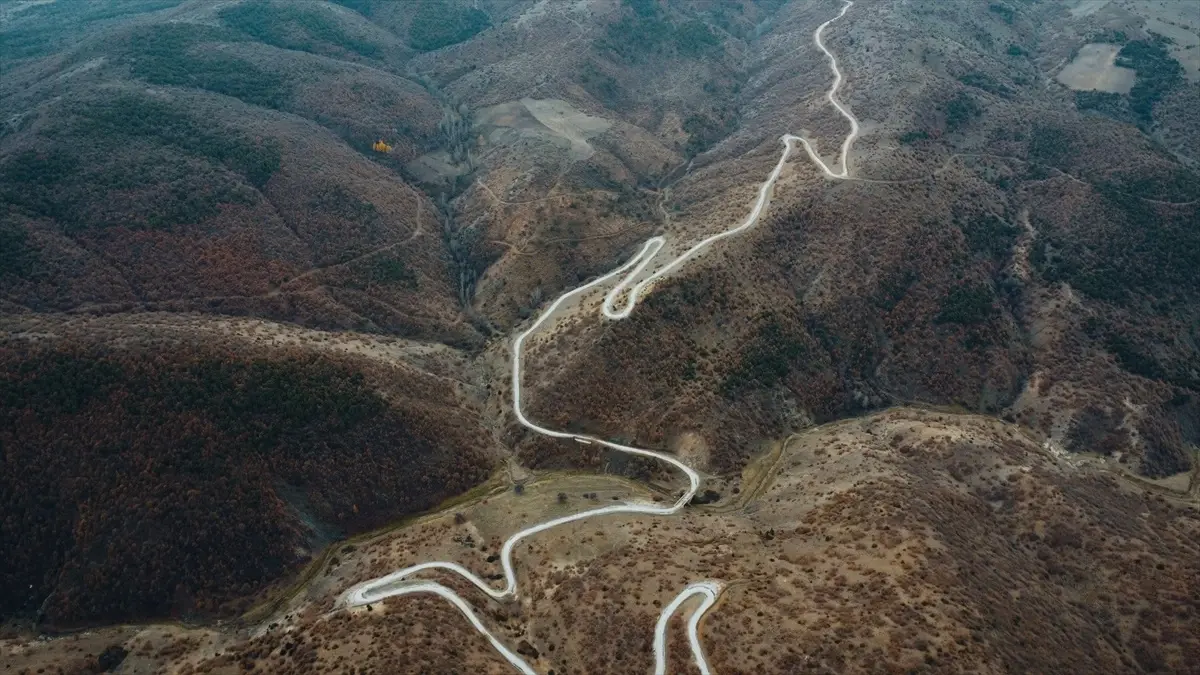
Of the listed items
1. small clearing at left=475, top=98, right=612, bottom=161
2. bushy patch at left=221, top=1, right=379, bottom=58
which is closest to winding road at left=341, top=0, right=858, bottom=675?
small clearing at left=475, top=98, right=612, bottom=161

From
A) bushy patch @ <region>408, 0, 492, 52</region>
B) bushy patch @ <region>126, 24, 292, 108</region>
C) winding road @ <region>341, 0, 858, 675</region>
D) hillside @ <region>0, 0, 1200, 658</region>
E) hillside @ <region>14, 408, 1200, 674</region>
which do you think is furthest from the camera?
bushy patch @ <region>408, 0, 492, 52</region>

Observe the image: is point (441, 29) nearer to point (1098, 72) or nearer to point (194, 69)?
point (194, 69)

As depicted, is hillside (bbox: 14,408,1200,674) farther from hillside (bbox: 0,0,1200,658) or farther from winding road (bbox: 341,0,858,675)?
winding road (bbox: 341,0,858,675)

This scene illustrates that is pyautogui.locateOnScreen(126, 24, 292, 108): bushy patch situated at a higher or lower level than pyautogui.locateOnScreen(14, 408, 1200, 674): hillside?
higher

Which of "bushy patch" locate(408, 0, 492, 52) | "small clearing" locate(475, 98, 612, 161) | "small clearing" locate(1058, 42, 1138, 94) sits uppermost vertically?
"bushy patch" locate(408, 0, 492, 52)

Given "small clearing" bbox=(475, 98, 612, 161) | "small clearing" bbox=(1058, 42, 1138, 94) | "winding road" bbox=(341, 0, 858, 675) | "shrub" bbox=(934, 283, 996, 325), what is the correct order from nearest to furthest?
"winding road" bbox=(341, 0, 858, 675), "shrub" bbox=(934, 283, 996, 325), "small clearing" bbox=(475, 98, 612, 161), "small clearing" bbox=(1058, 42, 1138, 94)

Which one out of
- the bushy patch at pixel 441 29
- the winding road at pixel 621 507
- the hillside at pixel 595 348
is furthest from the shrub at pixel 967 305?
the bushy patch at pixel 441 29

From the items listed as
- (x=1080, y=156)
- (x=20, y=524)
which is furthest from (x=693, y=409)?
(x=1080, y=156)

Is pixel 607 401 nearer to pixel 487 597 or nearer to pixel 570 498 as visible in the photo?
pixel 570 498
